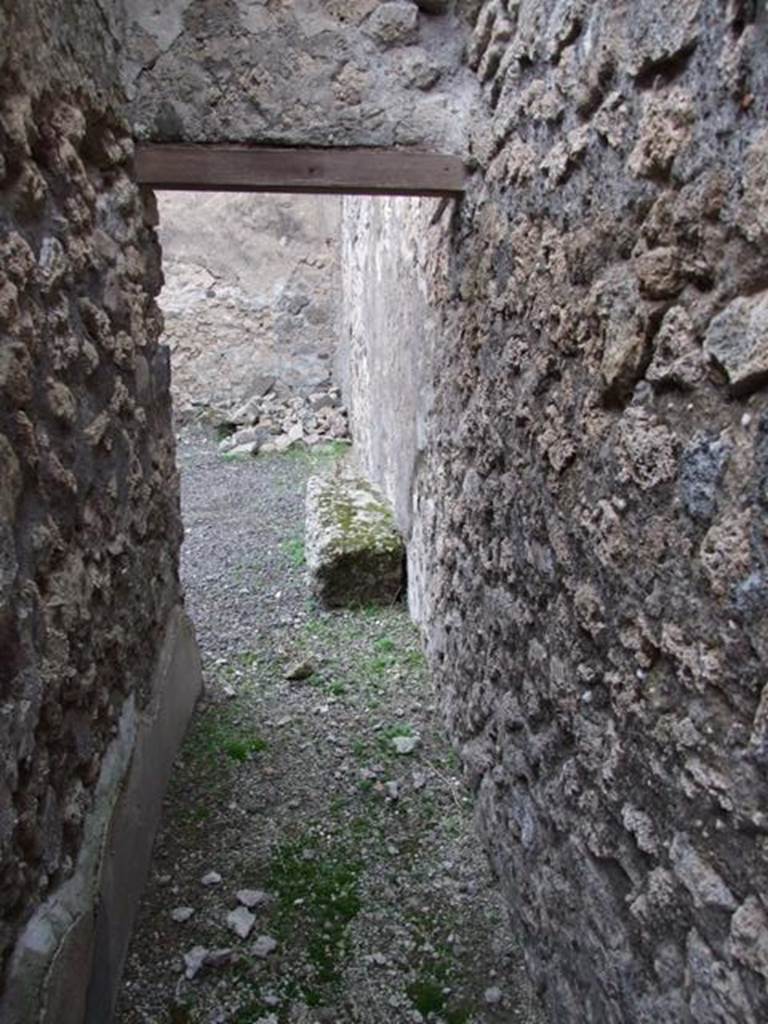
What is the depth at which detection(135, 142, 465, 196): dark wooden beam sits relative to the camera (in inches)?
96.0

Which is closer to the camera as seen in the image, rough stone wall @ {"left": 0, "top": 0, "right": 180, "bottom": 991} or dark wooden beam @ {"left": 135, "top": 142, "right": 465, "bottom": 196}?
rough stone wall @ {"left": 0, "top": 0, "right": 180, "bottom": 991}

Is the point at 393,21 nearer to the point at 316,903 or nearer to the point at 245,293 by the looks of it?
the point at 316,903

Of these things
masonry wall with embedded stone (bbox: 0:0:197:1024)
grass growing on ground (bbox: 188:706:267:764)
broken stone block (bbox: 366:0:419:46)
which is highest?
broken stone block (bbox: 366:0:419:46)

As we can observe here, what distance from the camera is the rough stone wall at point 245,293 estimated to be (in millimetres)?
9133

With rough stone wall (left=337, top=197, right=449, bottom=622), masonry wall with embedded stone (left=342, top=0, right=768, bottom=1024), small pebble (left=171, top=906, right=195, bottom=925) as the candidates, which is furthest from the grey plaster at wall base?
rough stone wall (left=337, top=197, right=449, bottom=622)

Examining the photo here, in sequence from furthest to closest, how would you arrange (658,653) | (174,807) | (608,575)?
(174,807) → (608,575) → (658,653)

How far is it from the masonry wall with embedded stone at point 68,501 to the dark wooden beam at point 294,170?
0.13 metres

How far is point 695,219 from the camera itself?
1.22m

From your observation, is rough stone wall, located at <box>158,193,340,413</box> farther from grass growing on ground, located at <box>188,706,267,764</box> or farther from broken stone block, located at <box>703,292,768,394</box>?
broken stone block, located at <box>703,292,768,394</box>

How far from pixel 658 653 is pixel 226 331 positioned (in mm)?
8533

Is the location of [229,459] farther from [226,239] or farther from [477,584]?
[477,584]

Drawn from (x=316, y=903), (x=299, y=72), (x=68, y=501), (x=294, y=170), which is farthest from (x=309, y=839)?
(x=299, y=72)

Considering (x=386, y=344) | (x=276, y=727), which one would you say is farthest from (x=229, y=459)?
(x=276, y=727)

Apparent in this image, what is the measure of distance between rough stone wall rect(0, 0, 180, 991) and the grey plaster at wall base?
0.04 meters
